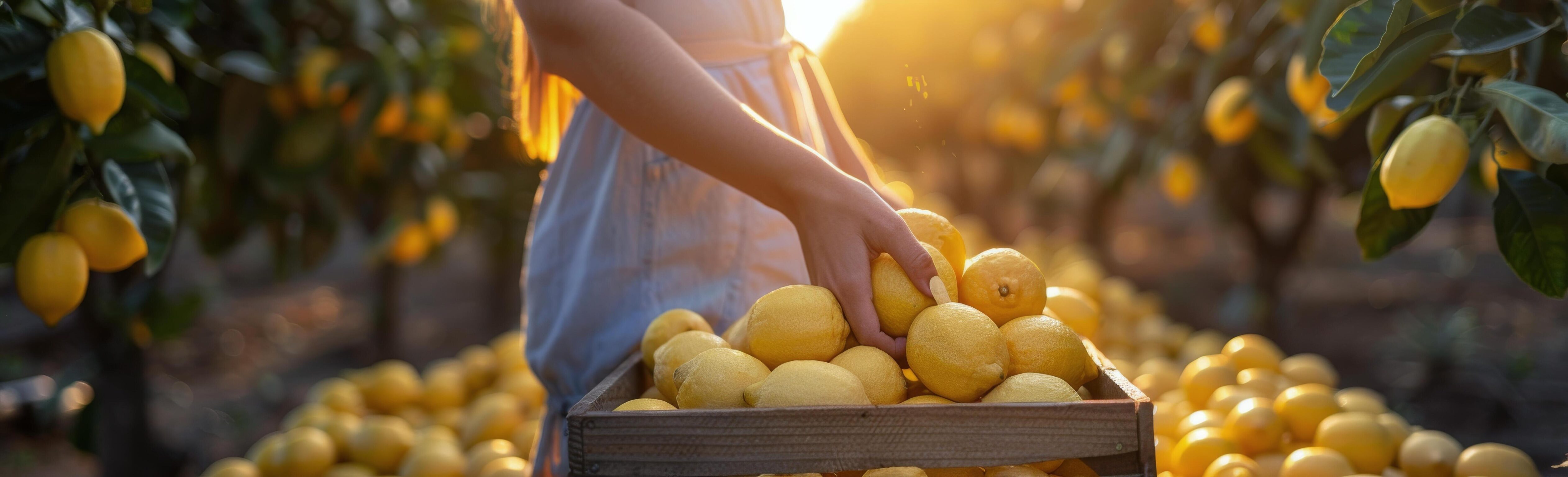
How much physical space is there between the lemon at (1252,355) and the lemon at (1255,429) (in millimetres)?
447

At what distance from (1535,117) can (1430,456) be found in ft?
2.05

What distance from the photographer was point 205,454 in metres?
2.97

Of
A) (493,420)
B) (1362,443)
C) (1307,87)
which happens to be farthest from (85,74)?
(1307,87)

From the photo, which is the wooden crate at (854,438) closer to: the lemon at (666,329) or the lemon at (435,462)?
the lemon at (666,329)

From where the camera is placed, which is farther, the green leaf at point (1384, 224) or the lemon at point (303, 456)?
the lemon at point (303, 456)

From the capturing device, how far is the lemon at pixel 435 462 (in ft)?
5.87

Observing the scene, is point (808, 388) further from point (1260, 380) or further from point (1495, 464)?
point (1260, 380)

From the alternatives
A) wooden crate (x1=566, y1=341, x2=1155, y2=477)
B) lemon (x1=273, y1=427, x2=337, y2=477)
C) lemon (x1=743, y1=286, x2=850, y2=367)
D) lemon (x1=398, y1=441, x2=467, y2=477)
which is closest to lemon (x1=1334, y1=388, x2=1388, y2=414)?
wooden crate (x1=566, y1=341, x2=1155, y2=477)

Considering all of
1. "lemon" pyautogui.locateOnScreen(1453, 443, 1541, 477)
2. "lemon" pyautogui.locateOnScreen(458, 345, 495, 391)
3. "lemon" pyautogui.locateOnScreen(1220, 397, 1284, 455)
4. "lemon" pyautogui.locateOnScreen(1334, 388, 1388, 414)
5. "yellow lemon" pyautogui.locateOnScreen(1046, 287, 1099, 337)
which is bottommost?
"lemon" pyautogui.locateOnScreen(458, 345, 495, 391)

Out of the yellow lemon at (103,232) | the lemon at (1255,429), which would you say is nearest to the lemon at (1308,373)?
the lemon at (1255,429)

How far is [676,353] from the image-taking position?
3.33ft

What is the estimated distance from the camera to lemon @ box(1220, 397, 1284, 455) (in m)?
1.43

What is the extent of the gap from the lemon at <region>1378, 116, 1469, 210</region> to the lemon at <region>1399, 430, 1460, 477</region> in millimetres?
512

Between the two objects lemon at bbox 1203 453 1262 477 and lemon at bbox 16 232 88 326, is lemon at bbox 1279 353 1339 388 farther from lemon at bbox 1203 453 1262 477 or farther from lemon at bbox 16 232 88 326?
lemon at bbox 16 232 88 326
